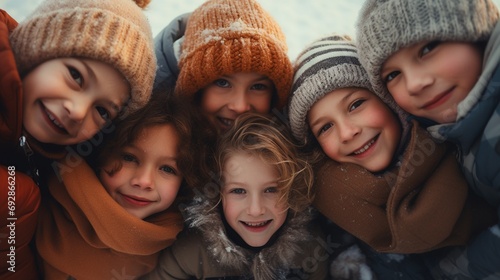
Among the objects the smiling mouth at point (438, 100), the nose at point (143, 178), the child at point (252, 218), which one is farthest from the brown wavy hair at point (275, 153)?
the smiling mouth at point (438, 100)

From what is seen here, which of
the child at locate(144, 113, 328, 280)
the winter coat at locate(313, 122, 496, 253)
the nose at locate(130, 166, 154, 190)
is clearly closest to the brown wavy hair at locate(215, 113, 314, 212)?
the child at locate(144, 113, 328, 280)

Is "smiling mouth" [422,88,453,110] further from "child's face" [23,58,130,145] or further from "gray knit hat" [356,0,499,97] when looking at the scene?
"child's face" [23,58,130,145]

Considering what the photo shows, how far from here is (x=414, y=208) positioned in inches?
46.4

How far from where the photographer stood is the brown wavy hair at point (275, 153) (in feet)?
4.43

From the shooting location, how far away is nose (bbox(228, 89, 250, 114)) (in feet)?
4.79

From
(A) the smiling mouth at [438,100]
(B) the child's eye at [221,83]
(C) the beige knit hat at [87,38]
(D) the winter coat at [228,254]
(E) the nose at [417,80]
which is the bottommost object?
(D) the winter coat at [228,254]

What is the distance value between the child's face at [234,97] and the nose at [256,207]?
35cm

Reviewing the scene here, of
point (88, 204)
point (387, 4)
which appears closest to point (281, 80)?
point (387, 4)

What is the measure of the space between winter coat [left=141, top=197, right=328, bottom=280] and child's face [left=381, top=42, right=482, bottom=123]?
585 millimetres

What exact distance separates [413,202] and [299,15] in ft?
6.37

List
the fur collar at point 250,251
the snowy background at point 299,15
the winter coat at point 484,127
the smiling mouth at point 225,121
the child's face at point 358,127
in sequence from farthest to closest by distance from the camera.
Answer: the snowy background at point 299,15 < the smiling mouth at point 225,121 < the fur collar at point 250,251 < the child's face at point 358,127 < the winter coat at point 484,127

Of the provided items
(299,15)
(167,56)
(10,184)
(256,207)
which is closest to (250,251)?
(256,207)

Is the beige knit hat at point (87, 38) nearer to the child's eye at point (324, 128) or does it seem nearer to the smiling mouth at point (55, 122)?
the smiling mouth at point (55, 122)

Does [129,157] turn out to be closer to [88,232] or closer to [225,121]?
[88,232]
